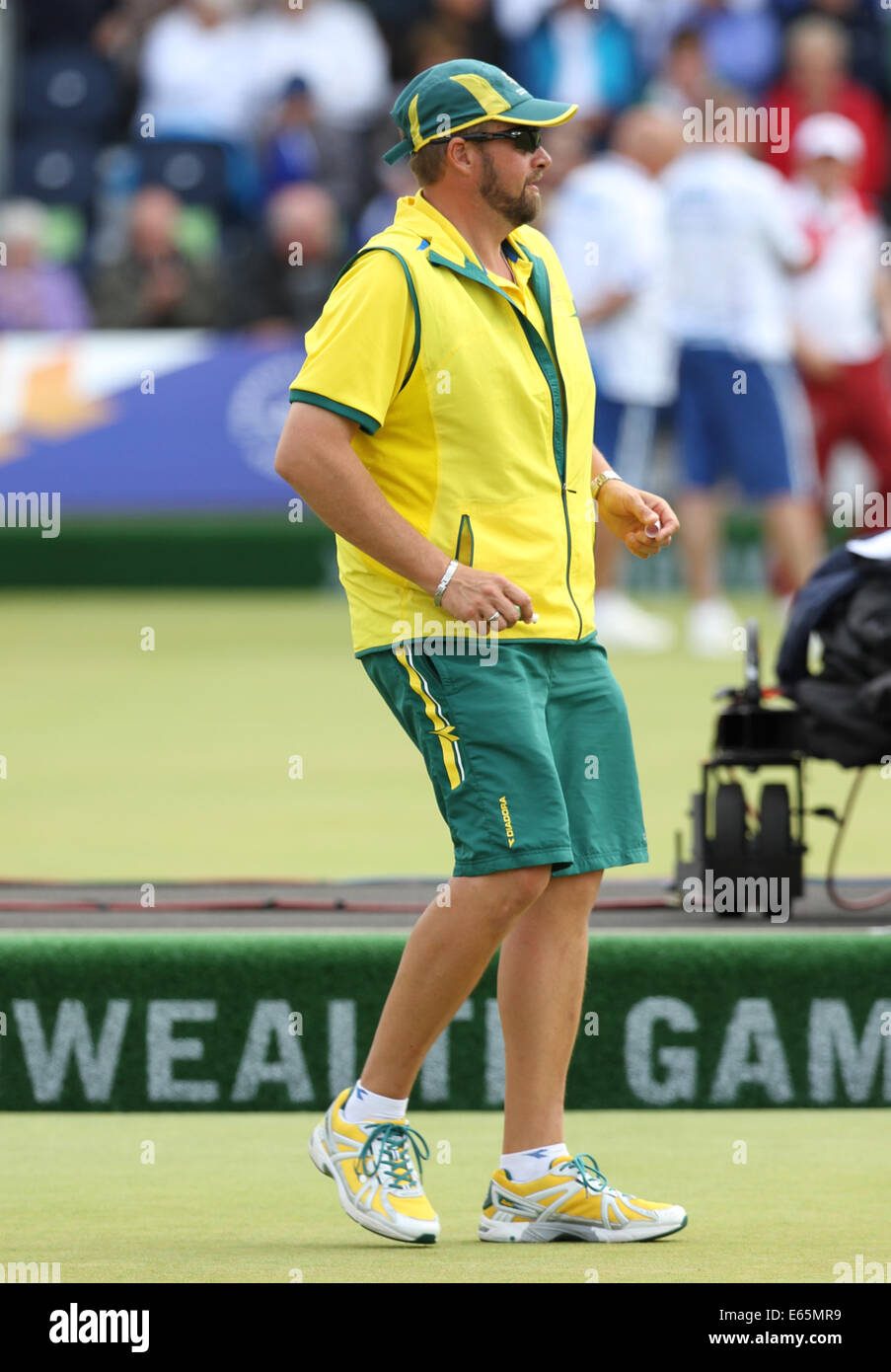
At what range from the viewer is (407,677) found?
11.2ft

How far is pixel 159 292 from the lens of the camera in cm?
1261

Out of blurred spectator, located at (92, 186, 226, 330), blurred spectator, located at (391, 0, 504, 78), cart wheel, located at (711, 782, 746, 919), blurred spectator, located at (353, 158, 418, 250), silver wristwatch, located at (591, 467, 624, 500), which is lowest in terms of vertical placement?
cart wheel, located at (711, 782, 746, 919)

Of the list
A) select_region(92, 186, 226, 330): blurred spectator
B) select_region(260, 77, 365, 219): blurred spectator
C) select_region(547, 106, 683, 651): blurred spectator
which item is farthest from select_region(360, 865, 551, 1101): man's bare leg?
select_region(260, 77, 365, 219): blurred spectator

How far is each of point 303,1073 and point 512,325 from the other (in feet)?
4.59

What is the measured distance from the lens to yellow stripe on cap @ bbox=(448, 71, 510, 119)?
3445 millimetres

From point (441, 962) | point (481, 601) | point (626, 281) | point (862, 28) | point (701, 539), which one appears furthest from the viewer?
point (862, 28)

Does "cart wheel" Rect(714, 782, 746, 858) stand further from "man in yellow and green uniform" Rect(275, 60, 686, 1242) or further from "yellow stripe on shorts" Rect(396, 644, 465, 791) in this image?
"yellow stripe on shorts" Rect(396, 644, 465, 791)

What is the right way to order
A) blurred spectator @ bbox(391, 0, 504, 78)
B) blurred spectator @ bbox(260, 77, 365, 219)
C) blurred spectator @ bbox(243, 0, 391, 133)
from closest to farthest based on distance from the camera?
blurred spectator @ bbox(260, 77, 365, 219), blurred spectator @ bbox(243, 0, 391, 133), blurred spectator @ bbox(391, 0, 504, 78)

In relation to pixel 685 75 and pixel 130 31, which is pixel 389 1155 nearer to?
pixel 685 75

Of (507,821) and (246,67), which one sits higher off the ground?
(246,67)

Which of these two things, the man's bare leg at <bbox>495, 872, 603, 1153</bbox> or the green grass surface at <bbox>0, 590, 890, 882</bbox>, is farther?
the green grass surface at <bbox>0, 590, 890, 882</bbox>

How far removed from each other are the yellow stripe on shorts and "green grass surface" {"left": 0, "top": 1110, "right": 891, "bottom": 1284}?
619 millimetres

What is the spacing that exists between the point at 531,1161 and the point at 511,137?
136 centimetres

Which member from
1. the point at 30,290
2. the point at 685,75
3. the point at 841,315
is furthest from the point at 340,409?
the point at 685,75
